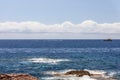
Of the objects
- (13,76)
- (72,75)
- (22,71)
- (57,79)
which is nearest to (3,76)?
(13,76)

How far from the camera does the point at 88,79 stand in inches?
2026

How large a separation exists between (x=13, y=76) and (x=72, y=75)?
16876 mm

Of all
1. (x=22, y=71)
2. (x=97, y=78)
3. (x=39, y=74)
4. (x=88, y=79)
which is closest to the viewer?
(x=88, y=79)

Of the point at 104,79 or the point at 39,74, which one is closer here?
the point at 104,79

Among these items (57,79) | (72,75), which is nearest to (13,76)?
(57,79)

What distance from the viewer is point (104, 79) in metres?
54.3

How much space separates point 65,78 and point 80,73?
5436 mm

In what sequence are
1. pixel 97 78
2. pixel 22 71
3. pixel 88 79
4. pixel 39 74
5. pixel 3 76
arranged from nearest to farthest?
pixel 3 76, pixel 88 79, pixel 97 78, pixel 39 74, pixel 22 71

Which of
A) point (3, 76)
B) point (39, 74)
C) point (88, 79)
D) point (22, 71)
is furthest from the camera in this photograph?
point (22, 71)

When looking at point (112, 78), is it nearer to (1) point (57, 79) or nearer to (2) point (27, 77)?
(1) point (57, 79)

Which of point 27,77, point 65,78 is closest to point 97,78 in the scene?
point 65,78

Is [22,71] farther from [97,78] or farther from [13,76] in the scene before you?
[13,76]

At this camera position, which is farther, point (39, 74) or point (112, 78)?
point (39, 74)

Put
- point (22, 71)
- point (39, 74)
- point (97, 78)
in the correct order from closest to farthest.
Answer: point (97, 78) → point (39, 74) → point (22, 71)
